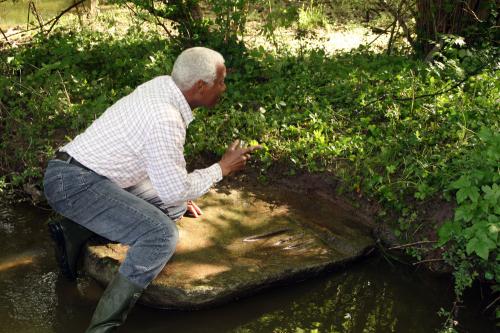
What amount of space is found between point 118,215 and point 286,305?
1291 mm

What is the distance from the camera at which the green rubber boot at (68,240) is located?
4.20 m

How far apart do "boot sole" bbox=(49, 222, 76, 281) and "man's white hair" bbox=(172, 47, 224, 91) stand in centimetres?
132

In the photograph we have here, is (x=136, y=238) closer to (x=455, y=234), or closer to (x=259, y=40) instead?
(x=455, y=234)

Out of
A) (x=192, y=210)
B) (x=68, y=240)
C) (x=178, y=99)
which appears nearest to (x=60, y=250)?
(x=68, y=240)

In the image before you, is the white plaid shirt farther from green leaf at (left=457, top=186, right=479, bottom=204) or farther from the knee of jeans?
green leaf at (left=457, top=186, right=479, bottom=204)

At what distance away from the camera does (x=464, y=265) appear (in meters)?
4.02

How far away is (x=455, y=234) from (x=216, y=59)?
190 centimetres

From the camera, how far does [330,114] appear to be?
5.76 metres

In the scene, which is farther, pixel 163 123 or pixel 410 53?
pixel 410 53

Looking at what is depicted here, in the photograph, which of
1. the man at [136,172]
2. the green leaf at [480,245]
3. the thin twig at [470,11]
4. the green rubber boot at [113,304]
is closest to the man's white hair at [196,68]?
the man at [136,172]

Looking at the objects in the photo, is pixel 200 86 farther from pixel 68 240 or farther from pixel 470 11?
pixel 470 11

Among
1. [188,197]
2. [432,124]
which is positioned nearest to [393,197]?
[432,124]

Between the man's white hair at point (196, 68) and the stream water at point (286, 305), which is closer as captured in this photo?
the man's white hair at point (196, 68)

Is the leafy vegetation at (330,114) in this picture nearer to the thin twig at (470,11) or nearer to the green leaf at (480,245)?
the green leaf at (480,245)
